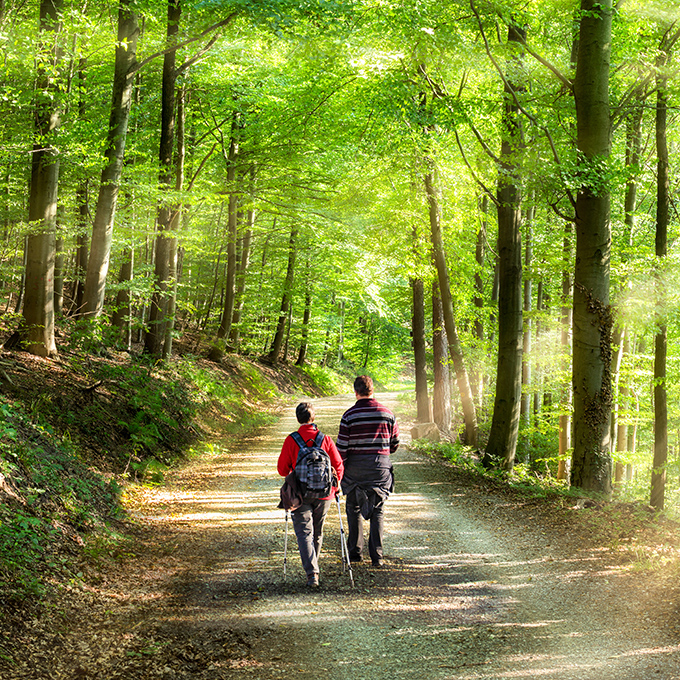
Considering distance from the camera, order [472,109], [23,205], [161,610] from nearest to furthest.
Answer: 1. [161,610]
2. [472,109]
3. [23,205]

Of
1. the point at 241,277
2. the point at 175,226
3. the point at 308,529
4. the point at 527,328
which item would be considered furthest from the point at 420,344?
the point at 308,529

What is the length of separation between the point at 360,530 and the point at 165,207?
9309 millimetres

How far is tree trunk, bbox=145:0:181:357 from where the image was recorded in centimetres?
1351

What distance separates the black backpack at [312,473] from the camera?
5.69m

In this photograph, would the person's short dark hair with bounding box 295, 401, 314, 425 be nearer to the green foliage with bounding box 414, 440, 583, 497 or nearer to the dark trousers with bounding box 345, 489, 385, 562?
the dark trousers with bounding box 345, 489, 385, 562

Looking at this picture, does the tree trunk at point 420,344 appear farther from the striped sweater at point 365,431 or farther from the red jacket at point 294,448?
the red jacket at point 294,448

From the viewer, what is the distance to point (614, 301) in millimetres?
9734

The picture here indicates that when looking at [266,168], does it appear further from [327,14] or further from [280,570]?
[280,570]

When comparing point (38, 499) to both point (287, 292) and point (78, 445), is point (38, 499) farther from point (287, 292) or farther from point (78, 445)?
point (287, 292)

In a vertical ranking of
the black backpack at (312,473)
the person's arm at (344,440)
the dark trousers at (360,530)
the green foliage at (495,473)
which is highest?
the person's arm at (344,440)

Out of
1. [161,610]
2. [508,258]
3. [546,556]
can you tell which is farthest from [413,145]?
[161,610]

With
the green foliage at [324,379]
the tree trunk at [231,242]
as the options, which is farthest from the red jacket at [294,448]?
the green foliage at [324,379]

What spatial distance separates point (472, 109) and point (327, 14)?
288 centimetres

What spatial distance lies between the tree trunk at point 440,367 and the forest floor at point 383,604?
8603mm
